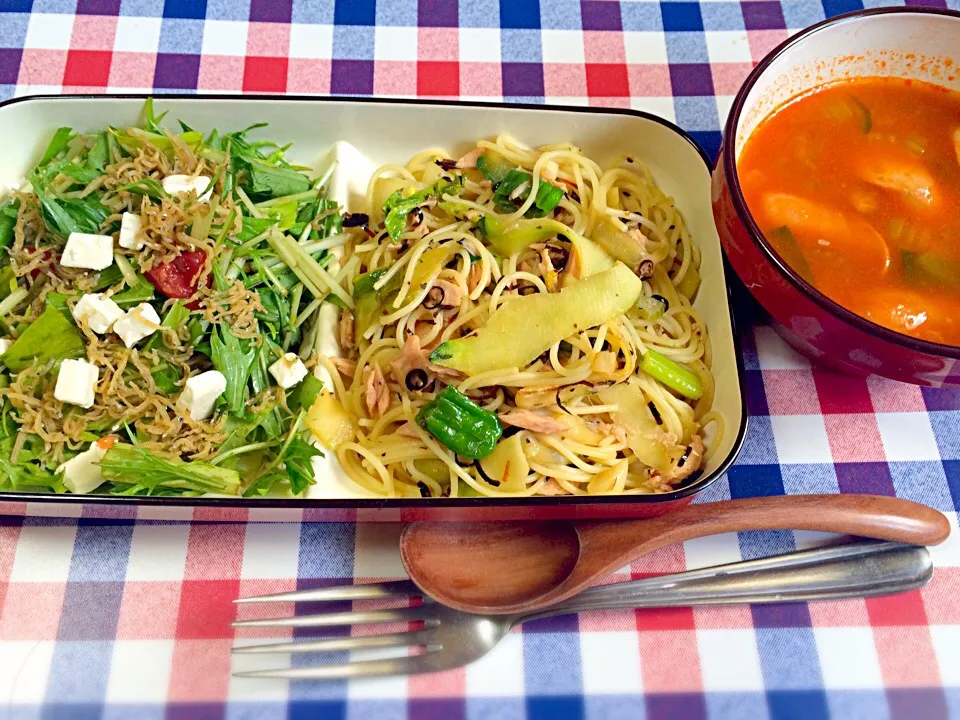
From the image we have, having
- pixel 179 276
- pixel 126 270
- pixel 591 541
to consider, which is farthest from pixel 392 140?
pixel 591 541

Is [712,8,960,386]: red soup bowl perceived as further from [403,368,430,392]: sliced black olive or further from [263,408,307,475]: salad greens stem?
[263,408,307,475]: salad greens stem

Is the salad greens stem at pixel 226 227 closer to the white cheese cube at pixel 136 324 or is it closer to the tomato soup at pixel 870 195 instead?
the white cheese cube at pixel 136 324

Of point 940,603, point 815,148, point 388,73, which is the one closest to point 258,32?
point 388,73

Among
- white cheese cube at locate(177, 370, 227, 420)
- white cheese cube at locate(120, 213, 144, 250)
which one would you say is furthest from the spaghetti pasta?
white cheese cube at locate(120, 213, 144, 250)

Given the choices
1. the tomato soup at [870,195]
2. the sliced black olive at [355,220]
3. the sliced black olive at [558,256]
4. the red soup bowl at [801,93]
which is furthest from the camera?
the sliced black olive at [355,220]

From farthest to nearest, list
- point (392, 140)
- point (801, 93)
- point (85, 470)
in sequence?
point (392, 140), point (801, 93), point (85, 470)

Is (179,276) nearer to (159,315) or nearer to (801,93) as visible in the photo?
(159,315)

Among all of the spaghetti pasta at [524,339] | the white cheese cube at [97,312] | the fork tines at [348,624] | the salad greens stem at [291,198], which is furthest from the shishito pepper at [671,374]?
the white cheese cube at [97,312]
